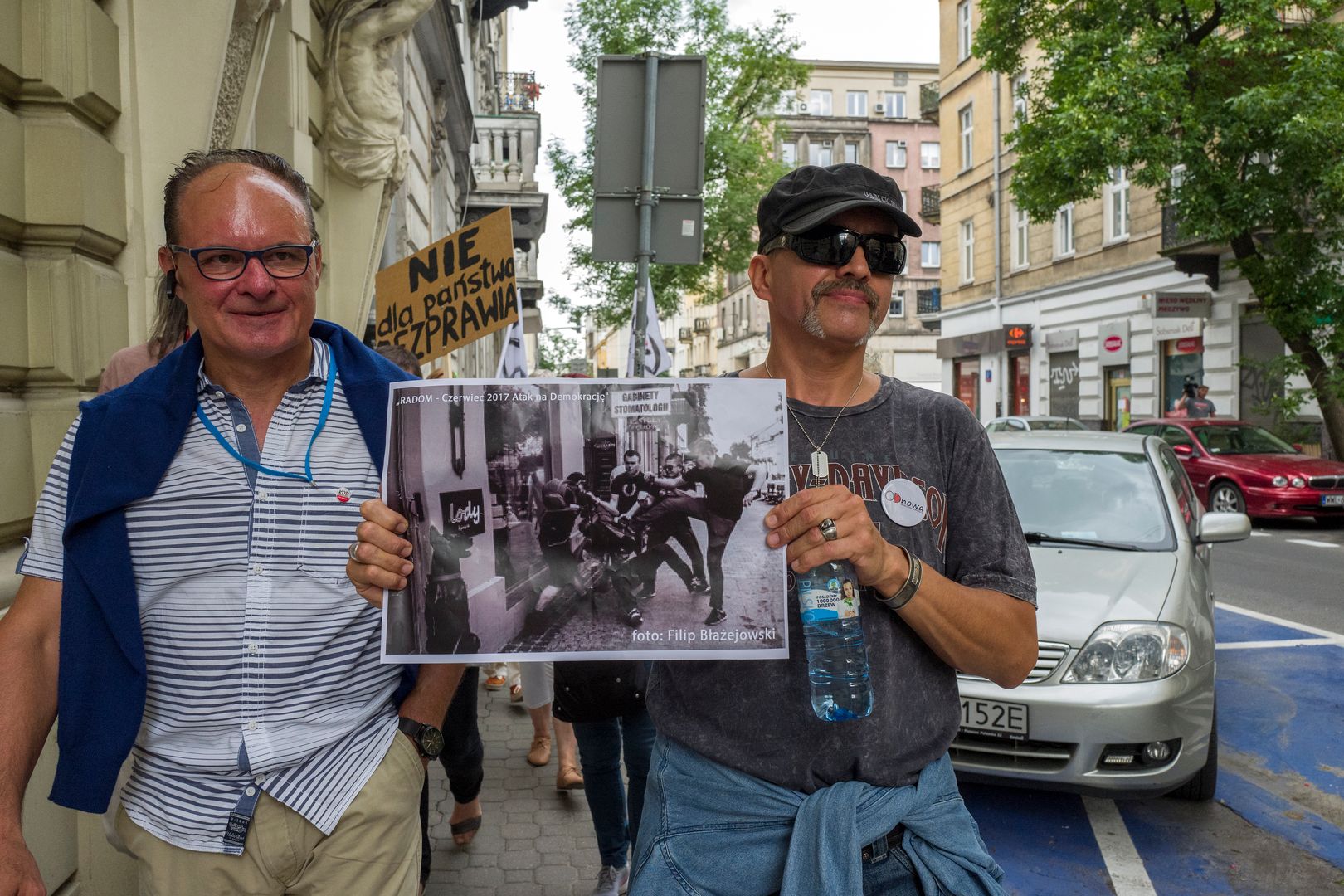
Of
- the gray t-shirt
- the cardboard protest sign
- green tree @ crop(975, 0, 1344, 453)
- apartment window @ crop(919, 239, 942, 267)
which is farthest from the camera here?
apartment window @ crop(919, 239, 942, 267)

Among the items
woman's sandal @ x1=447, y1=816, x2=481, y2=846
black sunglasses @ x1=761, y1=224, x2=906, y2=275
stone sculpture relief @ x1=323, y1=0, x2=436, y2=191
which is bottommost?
woman's sandal @ x1=447, y1=816, x2=481, y2=846

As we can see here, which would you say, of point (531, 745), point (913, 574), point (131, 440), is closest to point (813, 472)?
point (913, 574)

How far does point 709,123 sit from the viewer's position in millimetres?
31625

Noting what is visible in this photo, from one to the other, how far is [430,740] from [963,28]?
3861cm

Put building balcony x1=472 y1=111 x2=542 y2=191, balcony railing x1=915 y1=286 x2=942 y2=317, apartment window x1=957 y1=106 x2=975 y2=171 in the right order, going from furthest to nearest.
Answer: balcony railing x1=915 y1=286 x2=942 y2=317 → apartment window x1=957 y1=106 x2=975 y2=171 → building balcony x1=472 y1=111 x2=542 y2=191

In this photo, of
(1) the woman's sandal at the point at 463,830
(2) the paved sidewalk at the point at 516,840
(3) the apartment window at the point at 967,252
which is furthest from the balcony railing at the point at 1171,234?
(1) the woman's sandal at the point at 463,830

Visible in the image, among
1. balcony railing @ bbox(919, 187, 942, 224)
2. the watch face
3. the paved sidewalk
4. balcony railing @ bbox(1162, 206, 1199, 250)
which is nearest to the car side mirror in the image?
the paved sidewalk

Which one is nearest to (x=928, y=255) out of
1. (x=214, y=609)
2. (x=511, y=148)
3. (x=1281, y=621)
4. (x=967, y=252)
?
(x=967, y=252)

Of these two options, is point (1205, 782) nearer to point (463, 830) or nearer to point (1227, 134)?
point (463, 830)

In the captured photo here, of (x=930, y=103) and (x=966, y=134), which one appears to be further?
(x=930, y=103)

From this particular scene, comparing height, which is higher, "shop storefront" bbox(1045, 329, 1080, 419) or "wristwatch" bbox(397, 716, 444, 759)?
"shop storefront" bbox(1045, 329, 1080, 419)

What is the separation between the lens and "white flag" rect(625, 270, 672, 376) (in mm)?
7293

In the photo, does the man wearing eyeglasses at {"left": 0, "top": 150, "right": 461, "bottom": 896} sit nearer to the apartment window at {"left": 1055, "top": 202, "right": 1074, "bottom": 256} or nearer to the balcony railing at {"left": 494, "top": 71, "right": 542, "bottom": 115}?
the balcony railing at {"left": 494, "top": 71, "right": 542, "bottom": 115}

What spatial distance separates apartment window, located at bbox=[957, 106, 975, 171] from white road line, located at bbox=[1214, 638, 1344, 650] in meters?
30.3
